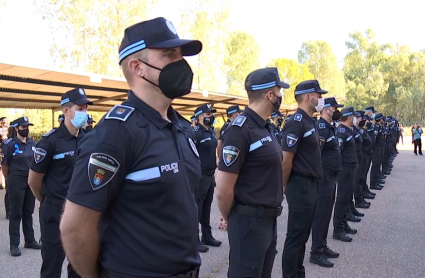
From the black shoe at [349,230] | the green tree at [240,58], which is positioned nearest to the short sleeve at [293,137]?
the black shoe at [349,230]

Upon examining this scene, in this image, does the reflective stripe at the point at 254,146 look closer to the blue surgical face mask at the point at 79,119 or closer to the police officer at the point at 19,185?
the blue surgical face mask at the point at 79,119

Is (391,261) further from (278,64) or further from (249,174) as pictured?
(278,64)

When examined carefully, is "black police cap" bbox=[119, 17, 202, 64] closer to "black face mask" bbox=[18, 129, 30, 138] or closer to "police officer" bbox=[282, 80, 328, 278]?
"police officer" bbox=[282, 80, 328, 278]

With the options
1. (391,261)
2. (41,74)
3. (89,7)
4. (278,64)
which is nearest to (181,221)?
(391,261)

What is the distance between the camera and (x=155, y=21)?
1.81 m

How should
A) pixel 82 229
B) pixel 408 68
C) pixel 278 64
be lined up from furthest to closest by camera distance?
pixel 408 68, pixel 278 64, pixel 82 229

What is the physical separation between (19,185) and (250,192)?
480 cm

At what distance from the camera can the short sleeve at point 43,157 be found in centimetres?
386

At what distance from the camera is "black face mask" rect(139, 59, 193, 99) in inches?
71.0

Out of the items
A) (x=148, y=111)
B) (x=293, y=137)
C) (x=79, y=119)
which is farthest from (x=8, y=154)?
(x=148, y=111)

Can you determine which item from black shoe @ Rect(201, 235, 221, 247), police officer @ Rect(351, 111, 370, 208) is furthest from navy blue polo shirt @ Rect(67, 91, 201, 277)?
police officer @ Rect(351, 111, 370, 208)

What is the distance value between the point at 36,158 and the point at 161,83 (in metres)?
2.63

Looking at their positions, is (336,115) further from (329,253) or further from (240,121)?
(240,121)

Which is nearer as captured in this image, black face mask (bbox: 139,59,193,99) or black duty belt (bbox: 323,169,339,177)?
black face mask (bbox: 139,59,193,99)
